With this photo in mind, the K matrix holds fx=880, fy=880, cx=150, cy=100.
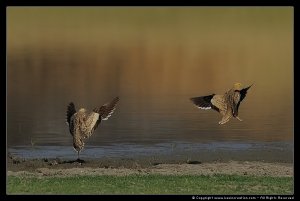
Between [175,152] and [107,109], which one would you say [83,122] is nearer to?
[107,109]

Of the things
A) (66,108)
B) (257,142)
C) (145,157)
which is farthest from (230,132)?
(66,108)

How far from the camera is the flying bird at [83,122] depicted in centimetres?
2008

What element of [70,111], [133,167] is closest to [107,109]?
[70,111]

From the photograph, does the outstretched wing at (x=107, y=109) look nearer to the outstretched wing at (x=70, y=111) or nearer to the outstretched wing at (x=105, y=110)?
the outstretched wing at (x=105, y=110)

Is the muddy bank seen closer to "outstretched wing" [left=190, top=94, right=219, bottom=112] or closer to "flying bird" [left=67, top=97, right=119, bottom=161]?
"flying bird" [left=67, top=97, right=119, bottom=161]

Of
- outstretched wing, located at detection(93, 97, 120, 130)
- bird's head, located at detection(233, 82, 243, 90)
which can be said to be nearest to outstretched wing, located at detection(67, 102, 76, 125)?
outstretched wing, located at detection(93, 97, 120, 130)

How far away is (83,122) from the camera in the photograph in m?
20.2

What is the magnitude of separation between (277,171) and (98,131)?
417cm

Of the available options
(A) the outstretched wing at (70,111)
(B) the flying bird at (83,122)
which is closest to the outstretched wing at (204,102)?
(B) the flying bird at (83,122)

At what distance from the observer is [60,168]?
64.4 ft

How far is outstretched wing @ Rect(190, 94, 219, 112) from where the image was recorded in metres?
20.5

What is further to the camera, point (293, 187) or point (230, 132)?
point (230, 132)

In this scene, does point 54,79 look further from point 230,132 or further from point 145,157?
point 230,132

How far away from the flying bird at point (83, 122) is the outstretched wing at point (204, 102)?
2.07 m
